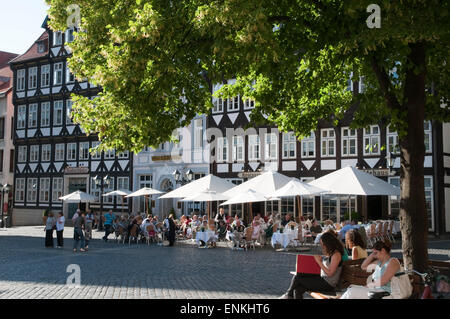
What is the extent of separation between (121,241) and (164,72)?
1558 centimetres

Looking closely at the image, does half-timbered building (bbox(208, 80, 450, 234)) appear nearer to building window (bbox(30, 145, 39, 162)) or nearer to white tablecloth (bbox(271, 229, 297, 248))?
white tablecloth (bbox(271, 229, 297, 248))

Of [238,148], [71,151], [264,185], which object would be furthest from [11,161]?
[264,185]

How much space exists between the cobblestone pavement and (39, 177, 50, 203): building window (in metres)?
22.5

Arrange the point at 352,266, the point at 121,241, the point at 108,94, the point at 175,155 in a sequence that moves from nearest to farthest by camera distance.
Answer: the point at 352,266 < the point at 108,94 < the point at 121,241 < the point at 175,155

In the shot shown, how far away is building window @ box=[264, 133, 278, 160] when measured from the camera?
29.7 metres

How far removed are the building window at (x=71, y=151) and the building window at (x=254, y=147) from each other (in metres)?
16.0

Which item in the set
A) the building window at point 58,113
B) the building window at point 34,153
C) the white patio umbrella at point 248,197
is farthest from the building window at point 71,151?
the white patio umbrella at point 248,197

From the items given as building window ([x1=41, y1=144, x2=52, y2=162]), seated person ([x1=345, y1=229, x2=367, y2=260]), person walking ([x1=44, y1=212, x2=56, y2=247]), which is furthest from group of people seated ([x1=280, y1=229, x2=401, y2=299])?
building window ([x1=41, y1=144, x2=52, y2=162])

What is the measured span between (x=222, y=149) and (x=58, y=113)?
15893mm

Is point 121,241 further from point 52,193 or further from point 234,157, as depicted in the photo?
point 52,193

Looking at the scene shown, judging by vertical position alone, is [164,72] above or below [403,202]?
above
